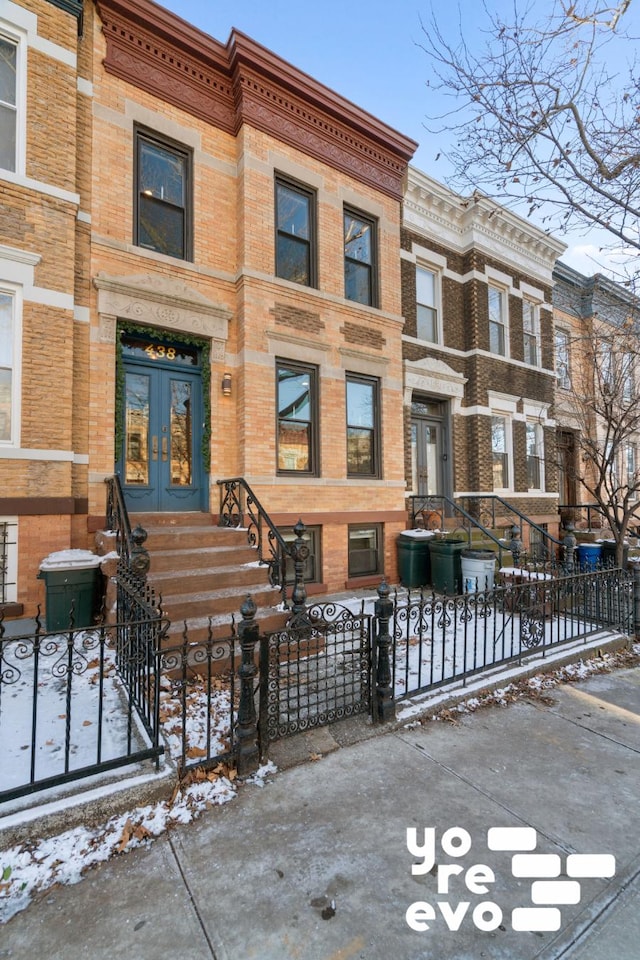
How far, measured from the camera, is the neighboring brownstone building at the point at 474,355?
442 inches

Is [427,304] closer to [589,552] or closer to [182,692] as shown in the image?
[589,552]

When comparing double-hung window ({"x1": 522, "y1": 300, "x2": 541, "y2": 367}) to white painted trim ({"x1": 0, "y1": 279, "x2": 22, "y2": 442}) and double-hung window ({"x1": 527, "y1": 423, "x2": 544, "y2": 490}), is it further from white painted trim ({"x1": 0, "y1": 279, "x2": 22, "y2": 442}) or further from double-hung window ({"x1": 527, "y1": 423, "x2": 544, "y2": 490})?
white painted trim ({"x1": 0, "y1": 279, "x2": 22, "y2": 442})

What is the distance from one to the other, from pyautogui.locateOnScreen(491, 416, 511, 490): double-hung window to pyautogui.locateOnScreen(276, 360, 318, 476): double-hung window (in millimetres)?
5788

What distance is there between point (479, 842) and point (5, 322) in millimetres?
7620

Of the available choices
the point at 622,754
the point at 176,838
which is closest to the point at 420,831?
the point at 176,838

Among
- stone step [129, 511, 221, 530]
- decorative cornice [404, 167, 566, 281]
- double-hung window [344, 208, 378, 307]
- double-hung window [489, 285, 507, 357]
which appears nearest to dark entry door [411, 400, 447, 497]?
double-hung window [489, 285, 507, 357]

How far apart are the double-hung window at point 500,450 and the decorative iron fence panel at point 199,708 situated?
9.81m

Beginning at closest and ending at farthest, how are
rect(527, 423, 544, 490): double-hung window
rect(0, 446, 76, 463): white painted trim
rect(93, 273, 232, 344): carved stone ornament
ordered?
rect(0, 446, 76, 463): white painted trim → rect(93, 273, 232, 344): carved stone ornament → rect(527, 423, 544, 490): double-hung window

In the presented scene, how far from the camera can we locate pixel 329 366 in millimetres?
9055

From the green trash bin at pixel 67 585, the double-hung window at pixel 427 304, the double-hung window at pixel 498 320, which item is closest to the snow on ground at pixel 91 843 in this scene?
the green trash bin at pixel 67 585

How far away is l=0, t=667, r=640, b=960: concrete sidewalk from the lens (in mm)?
2070

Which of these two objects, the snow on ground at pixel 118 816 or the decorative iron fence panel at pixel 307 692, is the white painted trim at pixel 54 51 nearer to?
the snow on ground at pixel 118 816

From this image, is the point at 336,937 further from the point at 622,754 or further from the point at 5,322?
the point at 5,322

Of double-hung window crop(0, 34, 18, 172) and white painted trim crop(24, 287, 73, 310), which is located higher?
double-hung window crop(0, 34, 18, 172)
